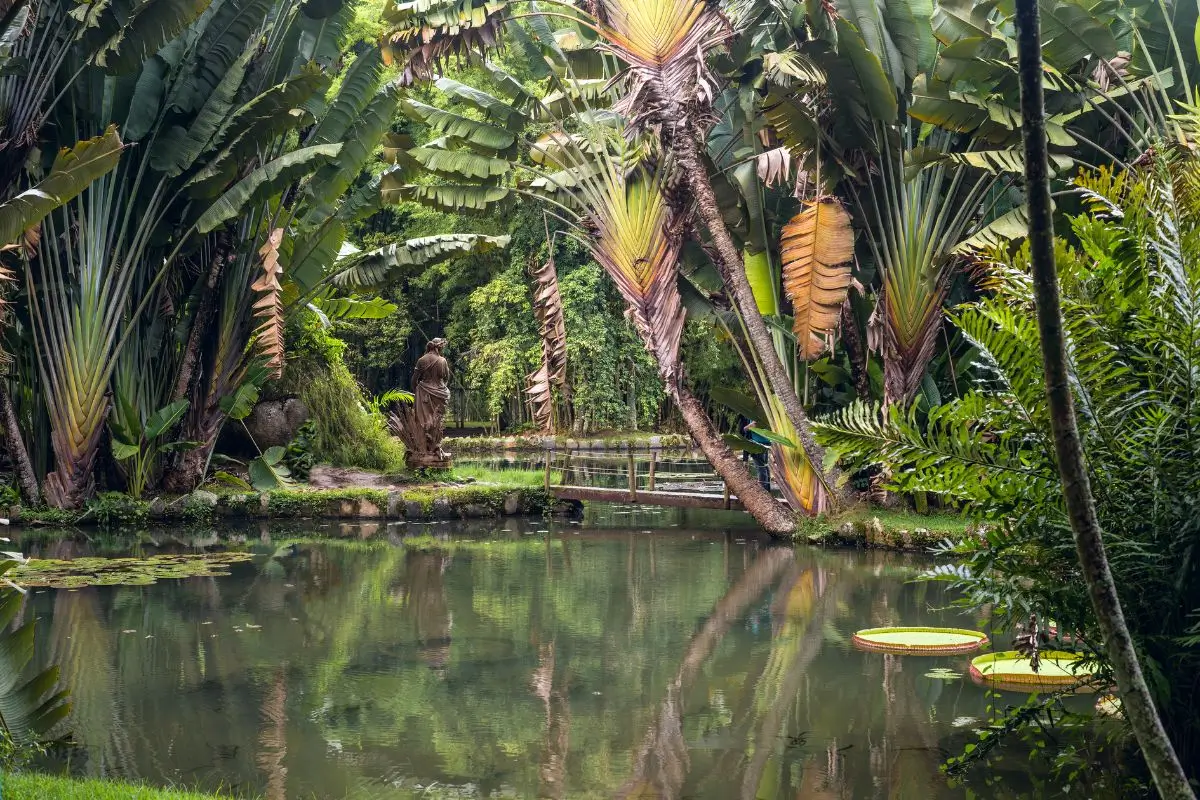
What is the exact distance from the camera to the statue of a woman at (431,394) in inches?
715

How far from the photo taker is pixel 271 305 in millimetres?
15266

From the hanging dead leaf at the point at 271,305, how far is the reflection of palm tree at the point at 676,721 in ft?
25.3

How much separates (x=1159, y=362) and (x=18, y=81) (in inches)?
557

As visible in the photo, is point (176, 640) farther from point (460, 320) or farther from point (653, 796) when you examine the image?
point (460, 320)

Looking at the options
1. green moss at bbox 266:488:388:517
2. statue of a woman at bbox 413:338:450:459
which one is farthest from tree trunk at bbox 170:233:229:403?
statue of a woman at bbox 413:338:450:459

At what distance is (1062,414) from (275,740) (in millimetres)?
4420

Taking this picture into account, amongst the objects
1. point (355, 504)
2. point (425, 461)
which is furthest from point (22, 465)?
point (425, 461)

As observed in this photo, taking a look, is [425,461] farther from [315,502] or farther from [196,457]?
[196,457]

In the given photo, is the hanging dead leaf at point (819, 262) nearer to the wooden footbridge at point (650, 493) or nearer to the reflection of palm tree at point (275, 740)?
the wooden footbridge at point (650, 493)

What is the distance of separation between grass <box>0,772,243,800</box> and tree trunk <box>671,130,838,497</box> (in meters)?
9.47

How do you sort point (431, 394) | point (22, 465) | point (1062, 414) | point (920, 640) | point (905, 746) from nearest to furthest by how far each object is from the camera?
point (1062, 414)
point (905, 746)
point (920, 640)
point (22, 465)
point (431, 394)

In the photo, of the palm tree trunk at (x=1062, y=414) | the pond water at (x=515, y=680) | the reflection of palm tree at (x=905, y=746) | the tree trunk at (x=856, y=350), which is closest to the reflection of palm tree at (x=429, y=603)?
the pond water at (x=515, y=680)

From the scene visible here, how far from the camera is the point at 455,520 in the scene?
53.8 feet

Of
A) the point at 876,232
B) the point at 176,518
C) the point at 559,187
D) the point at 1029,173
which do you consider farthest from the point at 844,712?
the point at 176,518
